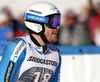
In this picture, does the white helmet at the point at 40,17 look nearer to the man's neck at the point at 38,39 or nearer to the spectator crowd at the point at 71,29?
the man's neck at the point at 38,39

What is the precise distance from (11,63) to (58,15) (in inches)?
31.8

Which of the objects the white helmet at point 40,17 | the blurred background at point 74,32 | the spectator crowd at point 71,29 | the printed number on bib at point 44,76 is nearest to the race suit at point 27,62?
the printed number on bib at point 44,76

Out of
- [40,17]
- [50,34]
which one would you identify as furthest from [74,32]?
[40,17]

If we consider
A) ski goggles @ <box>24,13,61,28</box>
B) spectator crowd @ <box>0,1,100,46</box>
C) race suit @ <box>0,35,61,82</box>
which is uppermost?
ski goggles @ <box>24,13,61,28</box>

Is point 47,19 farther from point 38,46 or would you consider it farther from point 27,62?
point 27,62

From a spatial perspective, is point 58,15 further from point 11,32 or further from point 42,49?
point 11,32

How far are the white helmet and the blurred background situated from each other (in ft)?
3.89

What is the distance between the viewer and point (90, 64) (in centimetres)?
476

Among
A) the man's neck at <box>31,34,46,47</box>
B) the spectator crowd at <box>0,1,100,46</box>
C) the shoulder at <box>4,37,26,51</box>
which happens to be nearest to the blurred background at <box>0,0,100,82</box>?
the spectator crowd at <box>0,1,100,46</box>

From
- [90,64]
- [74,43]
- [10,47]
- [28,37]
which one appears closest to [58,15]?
[28,37]

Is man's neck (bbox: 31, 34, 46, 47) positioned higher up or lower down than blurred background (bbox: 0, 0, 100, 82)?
higher up

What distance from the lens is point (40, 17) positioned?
10.0 ft

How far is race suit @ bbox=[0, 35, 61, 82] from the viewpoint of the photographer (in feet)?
9.00

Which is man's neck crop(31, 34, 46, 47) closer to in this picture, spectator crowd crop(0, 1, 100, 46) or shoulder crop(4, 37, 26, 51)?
shoulder crop(4, 37, 26, 51)
